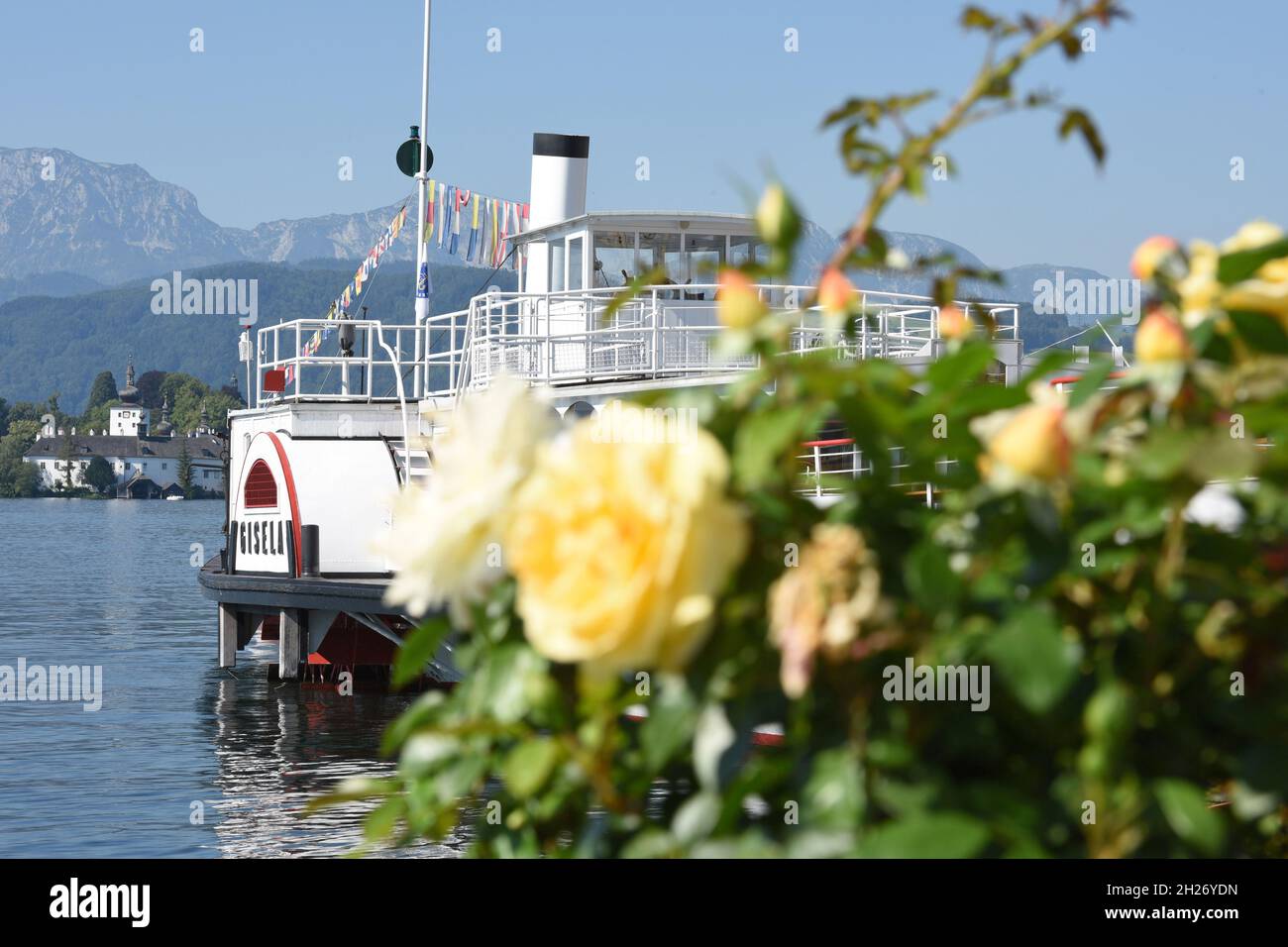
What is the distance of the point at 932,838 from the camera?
1028 millimetres

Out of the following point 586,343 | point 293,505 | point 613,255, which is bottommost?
point 293,505

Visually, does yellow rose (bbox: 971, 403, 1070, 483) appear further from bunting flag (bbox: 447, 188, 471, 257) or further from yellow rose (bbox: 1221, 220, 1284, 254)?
bunting flag (bbox: 447, 188, 471, 257)

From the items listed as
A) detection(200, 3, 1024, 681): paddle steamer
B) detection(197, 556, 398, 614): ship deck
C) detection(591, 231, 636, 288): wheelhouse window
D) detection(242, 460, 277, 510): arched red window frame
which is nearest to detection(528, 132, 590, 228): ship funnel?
detection(200, 3, 1024, 681): paddle steamer

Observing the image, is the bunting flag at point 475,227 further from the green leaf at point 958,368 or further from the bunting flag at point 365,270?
the green leaf at point 958,368

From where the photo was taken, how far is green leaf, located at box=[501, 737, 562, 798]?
1.24m

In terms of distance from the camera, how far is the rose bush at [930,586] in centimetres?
107

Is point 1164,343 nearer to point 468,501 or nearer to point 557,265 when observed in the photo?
point 468,501

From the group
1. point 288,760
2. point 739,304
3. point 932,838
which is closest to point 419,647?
point 739,304

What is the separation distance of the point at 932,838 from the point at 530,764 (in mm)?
377

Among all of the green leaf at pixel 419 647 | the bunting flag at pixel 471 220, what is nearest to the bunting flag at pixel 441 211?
the bunting flag at pixel 471 220

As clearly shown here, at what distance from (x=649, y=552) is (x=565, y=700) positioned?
377 millimetres
